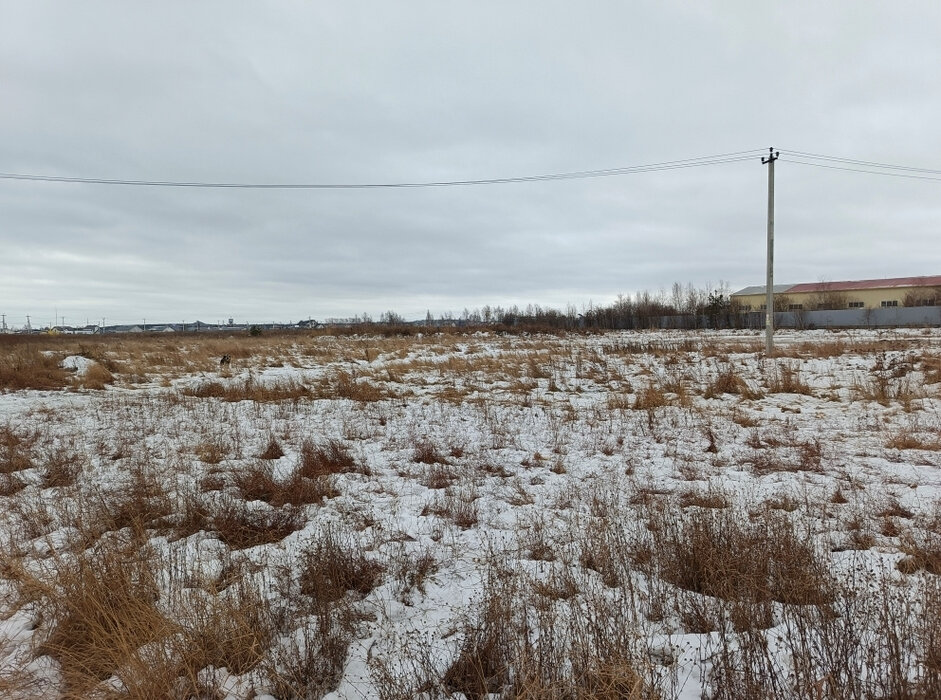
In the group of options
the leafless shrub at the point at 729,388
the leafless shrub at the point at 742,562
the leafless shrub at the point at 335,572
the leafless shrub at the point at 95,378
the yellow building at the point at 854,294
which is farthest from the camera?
the yellow building at the point at 854,294

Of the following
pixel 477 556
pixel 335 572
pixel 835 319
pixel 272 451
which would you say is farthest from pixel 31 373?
pixel 835 319

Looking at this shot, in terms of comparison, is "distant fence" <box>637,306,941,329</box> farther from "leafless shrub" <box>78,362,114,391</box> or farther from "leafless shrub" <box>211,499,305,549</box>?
"leafless shrub" <box>78,362,114,391</box>

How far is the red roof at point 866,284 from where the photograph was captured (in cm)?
6962

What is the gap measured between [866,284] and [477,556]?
96.4 metres

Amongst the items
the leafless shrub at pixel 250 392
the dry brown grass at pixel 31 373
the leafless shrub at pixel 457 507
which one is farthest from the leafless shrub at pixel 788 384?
the dry brown grass at pixel 31 373

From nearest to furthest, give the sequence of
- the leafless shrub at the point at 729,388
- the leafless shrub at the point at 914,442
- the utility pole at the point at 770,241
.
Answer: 1. the leafless shrub at the point at 914,442
2. the leafless shrub at the point at 729,388
3. the utility pole at the point at 770,241

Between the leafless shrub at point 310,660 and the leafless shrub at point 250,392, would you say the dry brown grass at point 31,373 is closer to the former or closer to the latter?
the leafless shrub at point 250,392

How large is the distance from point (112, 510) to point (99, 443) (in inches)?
136

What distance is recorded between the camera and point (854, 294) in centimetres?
7369

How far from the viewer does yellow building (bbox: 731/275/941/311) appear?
219 ft

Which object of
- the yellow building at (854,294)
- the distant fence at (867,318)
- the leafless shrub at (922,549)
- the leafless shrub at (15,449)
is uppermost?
the yellow building at (854,294)

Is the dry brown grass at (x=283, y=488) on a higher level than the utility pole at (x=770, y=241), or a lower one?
lower

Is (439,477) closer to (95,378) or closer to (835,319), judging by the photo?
(95,378)

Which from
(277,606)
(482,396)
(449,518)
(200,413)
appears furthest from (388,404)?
(277,606)
